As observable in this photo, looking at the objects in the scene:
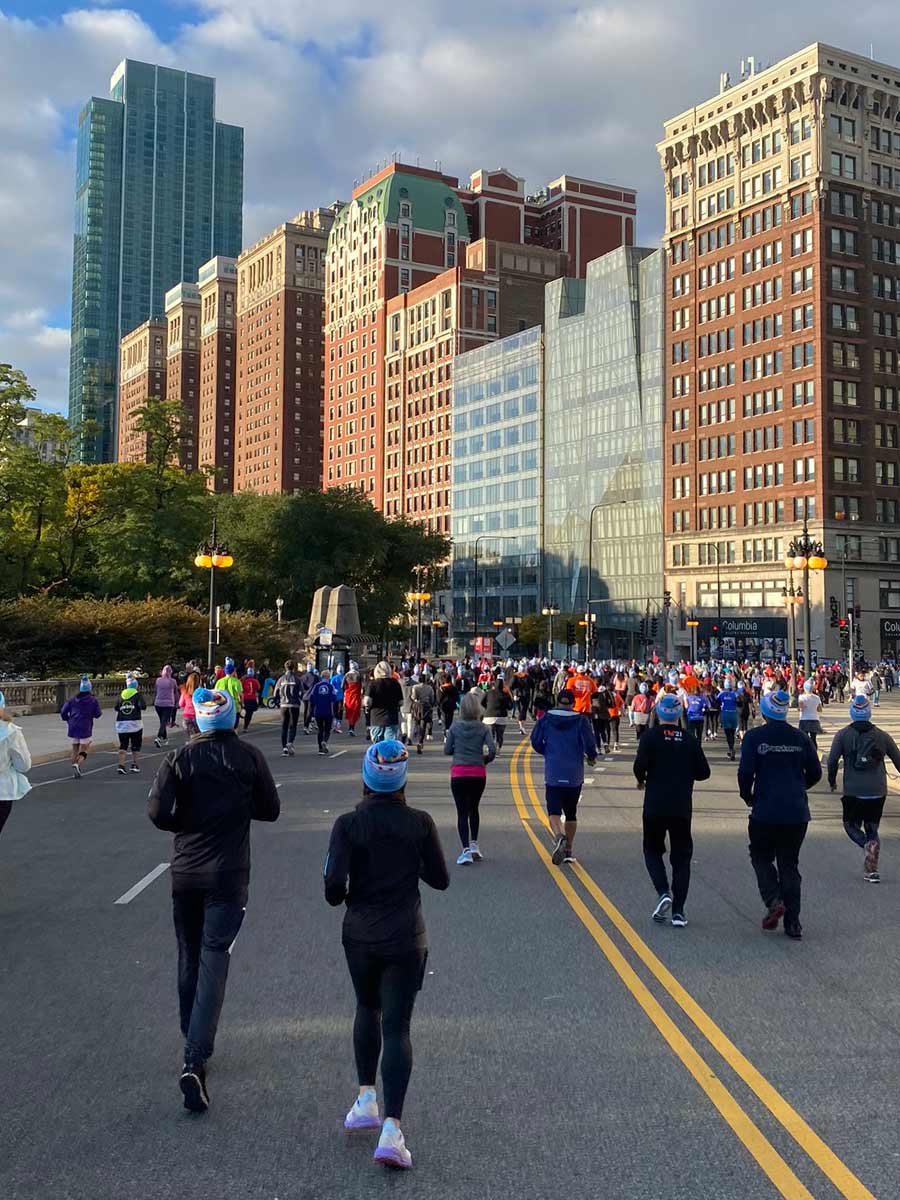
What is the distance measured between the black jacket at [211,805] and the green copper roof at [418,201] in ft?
501

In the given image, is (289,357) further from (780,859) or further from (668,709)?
(780,859)

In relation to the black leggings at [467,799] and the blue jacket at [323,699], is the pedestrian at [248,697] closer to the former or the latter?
the blue jacket at [323,699]

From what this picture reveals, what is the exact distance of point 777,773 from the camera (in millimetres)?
9359

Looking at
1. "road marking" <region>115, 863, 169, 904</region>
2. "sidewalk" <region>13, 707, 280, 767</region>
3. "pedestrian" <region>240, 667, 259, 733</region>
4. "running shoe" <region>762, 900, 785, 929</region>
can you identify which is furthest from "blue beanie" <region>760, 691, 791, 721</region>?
"pedestrian" <region>240, 667, 259, 733</region>

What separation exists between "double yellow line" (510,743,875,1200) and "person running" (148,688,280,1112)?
254 centimetres

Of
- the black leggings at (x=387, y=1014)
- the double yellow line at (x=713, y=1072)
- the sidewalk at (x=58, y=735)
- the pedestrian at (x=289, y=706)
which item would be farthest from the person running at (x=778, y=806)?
the pedestrian at (x=289, y=706)

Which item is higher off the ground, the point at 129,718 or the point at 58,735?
the point at 129,718

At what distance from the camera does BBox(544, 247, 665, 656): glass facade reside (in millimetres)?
108062

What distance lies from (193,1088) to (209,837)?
121 cm

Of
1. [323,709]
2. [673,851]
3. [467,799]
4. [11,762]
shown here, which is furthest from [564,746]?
[323,709]

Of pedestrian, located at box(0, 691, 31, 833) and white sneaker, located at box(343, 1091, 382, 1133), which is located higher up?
pedestrian, located at box(0, 691, 31, 833)

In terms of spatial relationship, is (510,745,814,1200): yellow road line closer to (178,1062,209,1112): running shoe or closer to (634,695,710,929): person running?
(634,695,710,929): person running

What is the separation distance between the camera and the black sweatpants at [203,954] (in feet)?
18.3

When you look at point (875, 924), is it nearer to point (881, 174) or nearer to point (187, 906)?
point (187, 906)
